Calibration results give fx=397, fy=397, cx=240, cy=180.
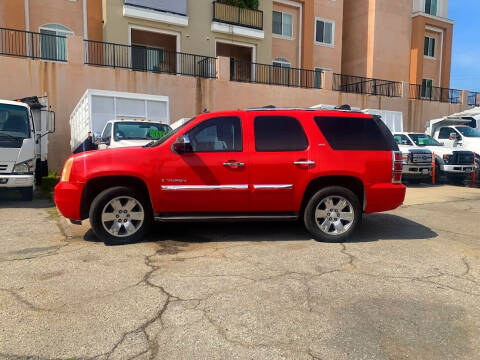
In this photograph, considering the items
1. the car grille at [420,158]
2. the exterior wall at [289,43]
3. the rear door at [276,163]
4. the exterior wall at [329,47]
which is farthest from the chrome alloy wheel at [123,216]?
the exterior wall at [329,47]

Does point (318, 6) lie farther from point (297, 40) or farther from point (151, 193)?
point (151, 193)

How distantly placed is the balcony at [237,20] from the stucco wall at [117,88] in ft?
12.9

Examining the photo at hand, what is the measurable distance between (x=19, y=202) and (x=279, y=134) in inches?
277

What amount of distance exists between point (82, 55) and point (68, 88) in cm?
140

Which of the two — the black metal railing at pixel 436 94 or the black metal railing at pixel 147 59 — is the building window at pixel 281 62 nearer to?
the black metal railing at pixel 147 59

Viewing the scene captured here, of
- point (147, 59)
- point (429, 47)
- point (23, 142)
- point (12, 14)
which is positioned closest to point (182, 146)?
point (23, 142)

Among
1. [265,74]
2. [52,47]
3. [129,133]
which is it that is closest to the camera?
[129,133]

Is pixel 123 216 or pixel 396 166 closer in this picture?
pixel 123 216

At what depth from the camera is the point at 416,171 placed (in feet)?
44.4

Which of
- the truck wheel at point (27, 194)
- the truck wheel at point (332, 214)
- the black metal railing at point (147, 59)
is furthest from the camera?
the black metal railing at point (147, 59)

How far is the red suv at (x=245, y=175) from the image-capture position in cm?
560

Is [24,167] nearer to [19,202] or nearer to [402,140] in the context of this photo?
[19,202]

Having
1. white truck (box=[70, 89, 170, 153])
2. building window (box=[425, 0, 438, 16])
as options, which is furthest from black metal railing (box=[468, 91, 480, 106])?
white truck (box=[70, 89, 170, 153])

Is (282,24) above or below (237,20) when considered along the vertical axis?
above
